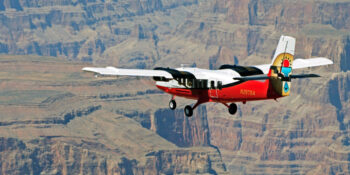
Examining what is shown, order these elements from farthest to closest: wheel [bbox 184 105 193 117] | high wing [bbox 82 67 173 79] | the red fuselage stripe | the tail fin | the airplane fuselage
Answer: wheel [bbox 184 105 193 117] < high wing [bbox 82 67 173 79] < the airplane fuselage < the red fuselage stripe < the tail fin

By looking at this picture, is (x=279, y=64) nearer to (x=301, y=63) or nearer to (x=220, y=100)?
(x=220, y=100)

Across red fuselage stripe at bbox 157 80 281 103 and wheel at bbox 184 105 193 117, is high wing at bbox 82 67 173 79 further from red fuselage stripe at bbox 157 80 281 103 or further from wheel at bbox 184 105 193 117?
wheel at bbox 184 105 193 117

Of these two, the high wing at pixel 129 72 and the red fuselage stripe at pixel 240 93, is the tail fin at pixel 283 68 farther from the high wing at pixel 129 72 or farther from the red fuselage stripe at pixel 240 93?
the high wing at pixel 129 72

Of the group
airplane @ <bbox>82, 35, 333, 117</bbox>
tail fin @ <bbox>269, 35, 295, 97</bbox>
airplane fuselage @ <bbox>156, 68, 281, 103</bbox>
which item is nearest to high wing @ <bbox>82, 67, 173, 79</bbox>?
airplane @ <bbox>82, 35, 333, 117</bbox>

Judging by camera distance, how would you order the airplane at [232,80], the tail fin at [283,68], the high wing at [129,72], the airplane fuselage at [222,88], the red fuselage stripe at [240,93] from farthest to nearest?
the high wing at [129,72]
the airplane fuselage at [222,88]
the red fuselage stripe at [240,93]
the airplane at [232,80]
the tail fin at [283,68]

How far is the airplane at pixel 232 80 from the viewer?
121750mm

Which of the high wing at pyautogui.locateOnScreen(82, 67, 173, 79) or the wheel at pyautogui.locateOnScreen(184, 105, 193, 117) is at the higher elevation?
the high wing at pyautogui.locateOnScreen(82, 67, 173, 79)

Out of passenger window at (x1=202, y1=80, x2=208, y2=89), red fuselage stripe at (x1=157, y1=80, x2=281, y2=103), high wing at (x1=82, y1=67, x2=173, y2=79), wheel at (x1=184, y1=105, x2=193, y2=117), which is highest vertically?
high wing at (x1=82, y1=67, x2=173, y2=79)

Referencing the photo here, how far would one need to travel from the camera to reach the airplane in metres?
122

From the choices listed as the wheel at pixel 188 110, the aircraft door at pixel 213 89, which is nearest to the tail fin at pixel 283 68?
the aircraft door at pixel 213 89

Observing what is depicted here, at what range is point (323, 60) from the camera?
144 meters

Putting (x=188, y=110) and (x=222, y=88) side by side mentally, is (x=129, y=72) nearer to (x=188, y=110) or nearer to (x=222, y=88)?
(x=188, y=110)

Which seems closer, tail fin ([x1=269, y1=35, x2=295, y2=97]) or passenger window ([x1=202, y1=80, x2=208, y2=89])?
tail fin ([x1=269, y1=35, x2=295, y2=97])

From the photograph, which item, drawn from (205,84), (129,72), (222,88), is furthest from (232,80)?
(129,72)
